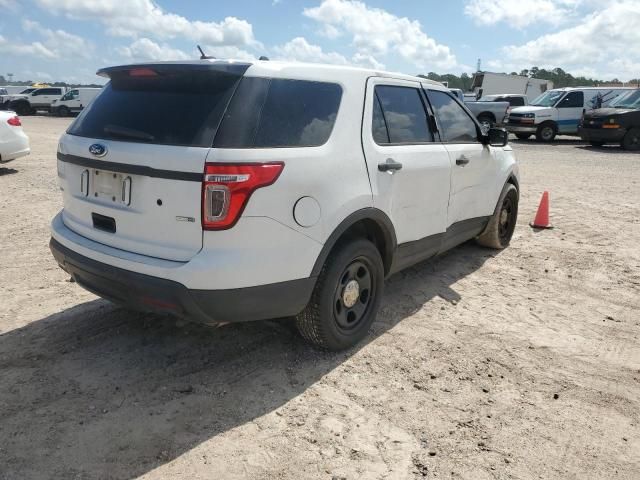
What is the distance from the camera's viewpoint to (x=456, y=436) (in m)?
2.74

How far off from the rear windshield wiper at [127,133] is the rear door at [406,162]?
1.32m

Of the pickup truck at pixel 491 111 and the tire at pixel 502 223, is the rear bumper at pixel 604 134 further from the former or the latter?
the tire at pixel 502 223

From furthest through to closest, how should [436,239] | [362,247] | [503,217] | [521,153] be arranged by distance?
[521,153]
[503,217]
[436,239]
[362,247]

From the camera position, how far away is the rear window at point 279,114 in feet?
8.94

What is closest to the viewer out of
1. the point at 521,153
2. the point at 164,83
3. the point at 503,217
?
the point at 164,83

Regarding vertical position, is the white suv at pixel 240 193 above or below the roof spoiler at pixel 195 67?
below

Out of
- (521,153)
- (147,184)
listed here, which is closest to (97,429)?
(147,184)

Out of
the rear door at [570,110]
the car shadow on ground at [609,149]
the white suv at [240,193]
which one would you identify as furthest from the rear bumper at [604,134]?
the white suv at [240,193]

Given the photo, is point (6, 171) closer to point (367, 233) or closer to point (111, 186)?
point (111, 186)

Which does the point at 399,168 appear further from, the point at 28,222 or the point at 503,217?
the point at 28,222

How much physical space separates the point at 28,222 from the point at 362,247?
16.2 ft

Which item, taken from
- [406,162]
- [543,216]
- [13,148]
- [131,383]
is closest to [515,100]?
[543,216]

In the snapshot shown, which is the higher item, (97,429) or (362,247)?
(362,247)

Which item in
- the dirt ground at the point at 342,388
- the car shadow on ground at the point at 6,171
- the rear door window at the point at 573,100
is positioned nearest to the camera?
the dirt ground at the point at 342,388
